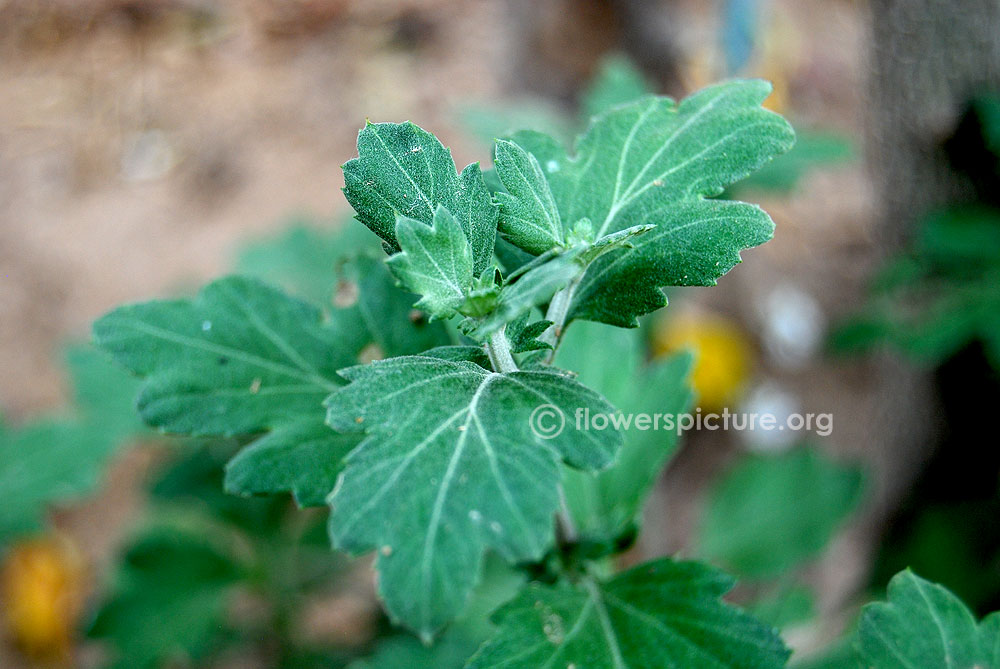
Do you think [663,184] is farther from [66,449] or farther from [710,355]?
[710,355]

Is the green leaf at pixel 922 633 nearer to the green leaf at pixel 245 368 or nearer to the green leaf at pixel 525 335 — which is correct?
the green leaf at pixel 525 335

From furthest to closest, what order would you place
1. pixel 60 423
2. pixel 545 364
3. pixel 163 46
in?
pixel 163 46 < pixel 60 423 < pixel 545 364

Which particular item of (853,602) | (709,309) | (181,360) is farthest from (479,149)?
(181,360)

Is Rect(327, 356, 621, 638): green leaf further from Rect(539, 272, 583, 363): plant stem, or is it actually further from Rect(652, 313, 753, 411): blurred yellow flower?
Rect(652, 313, 753, 411): blurred yellow flower

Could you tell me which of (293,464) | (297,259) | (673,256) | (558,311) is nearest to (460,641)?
(293,464)

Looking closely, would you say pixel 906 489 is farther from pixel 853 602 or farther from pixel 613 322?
pixel 613 322

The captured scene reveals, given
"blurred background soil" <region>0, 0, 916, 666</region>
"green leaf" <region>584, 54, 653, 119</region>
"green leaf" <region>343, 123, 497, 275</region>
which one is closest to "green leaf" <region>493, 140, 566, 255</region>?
"green leaf" <region>343, 123, 497, 275</region>

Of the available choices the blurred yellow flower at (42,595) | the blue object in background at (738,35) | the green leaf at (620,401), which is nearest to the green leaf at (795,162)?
the blue object in background at (738,35)
